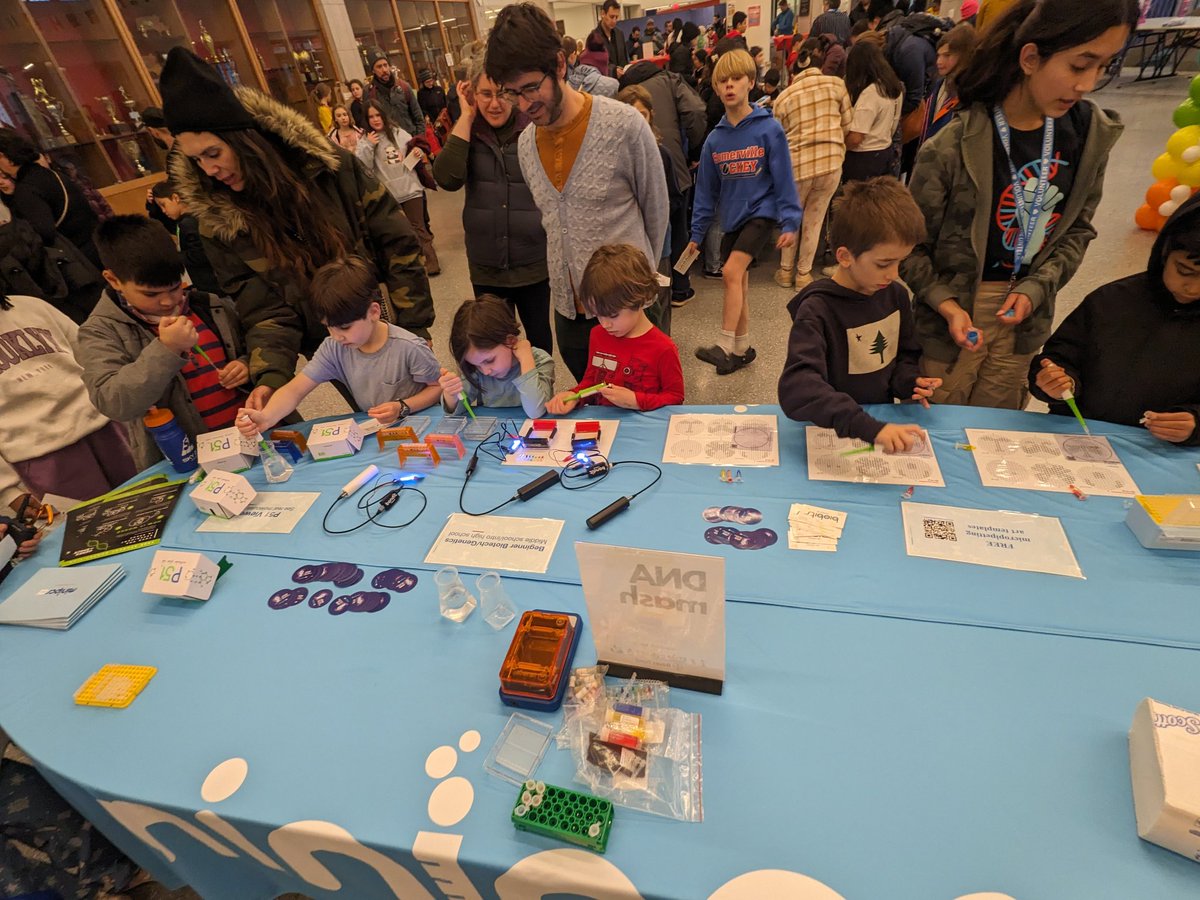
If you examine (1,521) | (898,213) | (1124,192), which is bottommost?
(1124,192)

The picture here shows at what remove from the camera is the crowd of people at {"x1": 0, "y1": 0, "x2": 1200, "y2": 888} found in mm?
1296

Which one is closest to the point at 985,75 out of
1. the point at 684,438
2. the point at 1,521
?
the point at 684,438

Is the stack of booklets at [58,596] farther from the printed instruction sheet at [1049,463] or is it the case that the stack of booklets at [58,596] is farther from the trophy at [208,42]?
the trophy at [208,42]

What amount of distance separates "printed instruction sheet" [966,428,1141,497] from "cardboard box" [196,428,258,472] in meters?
1.85

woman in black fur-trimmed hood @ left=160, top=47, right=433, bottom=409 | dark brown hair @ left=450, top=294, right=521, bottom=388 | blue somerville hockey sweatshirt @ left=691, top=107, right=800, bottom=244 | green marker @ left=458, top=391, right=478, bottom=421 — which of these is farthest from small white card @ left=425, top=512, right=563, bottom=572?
blue somerville hockey sweatshirt @ left=691, top=107, right=800, bottom=244

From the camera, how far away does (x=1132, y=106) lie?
6.82 metres

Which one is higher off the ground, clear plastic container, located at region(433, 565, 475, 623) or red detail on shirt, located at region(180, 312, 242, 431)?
red detail on shirt, located at region(180, 312, 242, 431)

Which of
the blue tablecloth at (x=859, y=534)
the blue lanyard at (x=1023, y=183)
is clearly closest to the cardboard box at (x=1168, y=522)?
the blue tablecloth at (x=859, y=534)

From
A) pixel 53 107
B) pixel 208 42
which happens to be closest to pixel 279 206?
pixel 53 107

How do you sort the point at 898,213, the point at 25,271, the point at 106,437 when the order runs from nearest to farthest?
the point at 898,213
the point at 106,437
the point at 25,271

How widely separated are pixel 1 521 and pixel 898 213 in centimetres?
225

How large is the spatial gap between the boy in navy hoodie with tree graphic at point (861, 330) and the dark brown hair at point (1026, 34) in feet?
1.22

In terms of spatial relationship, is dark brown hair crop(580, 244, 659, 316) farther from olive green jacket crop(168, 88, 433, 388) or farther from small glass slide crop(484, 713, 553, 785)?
small glass slide crop(484, 713, 553, 785)

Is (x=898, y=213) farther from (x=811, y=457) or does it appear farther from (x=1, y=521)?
(x=1, y=521)
